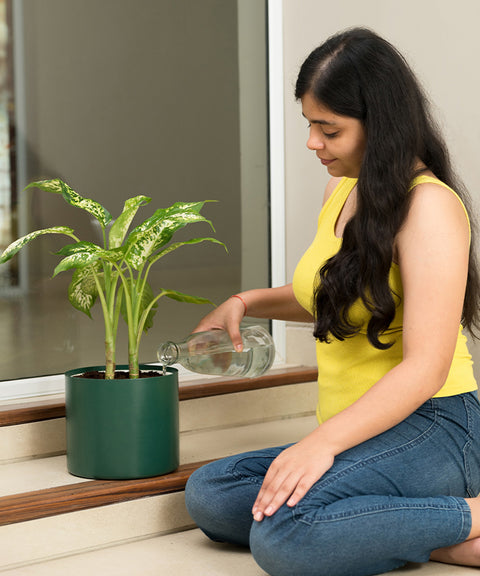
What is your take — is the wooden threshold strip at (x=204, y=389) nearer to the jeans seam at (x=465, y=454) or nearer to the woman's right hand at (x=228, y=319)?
the woman's right hand at (x=228, y=319)

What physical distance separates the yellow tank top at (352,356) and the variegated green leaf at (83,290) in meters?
0.41

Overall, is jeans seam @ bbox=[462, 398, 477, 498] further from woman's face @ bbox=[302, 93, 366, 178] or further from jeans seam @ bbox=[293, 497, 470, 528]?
woman's face @ bbox=[302, 93, 366, 178]

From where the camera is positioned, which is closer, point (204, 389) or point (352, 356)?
point (352, 356)

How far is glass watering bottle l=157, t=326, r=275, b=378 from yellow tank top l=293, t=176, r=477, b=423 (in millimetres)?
212

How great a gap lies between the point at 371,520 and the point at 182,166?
126 cm

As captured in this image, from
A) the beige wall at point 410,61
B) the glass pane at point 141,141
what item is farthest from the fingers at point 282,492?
the glass pane at point 141,141

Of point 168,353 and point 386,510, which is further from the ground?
point 168,353

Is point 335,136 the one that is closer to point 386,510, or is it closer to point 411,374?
point 411,374

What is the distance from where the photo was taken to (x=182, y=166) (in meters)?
2.21

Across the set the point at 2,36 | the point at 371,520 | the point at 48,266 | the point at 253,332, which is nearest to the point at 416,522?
the point at 371,520

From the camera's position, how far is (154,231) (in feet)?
4.83

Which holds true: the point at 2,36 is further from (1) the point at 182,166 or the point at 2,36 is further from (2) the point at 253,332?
(2) the point at 253,332

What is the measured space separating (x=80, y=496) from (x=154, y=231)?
0.49m

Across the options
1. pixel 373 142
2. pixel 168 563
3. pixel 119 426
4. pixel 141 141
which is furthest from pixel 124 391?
pixel 141 141
